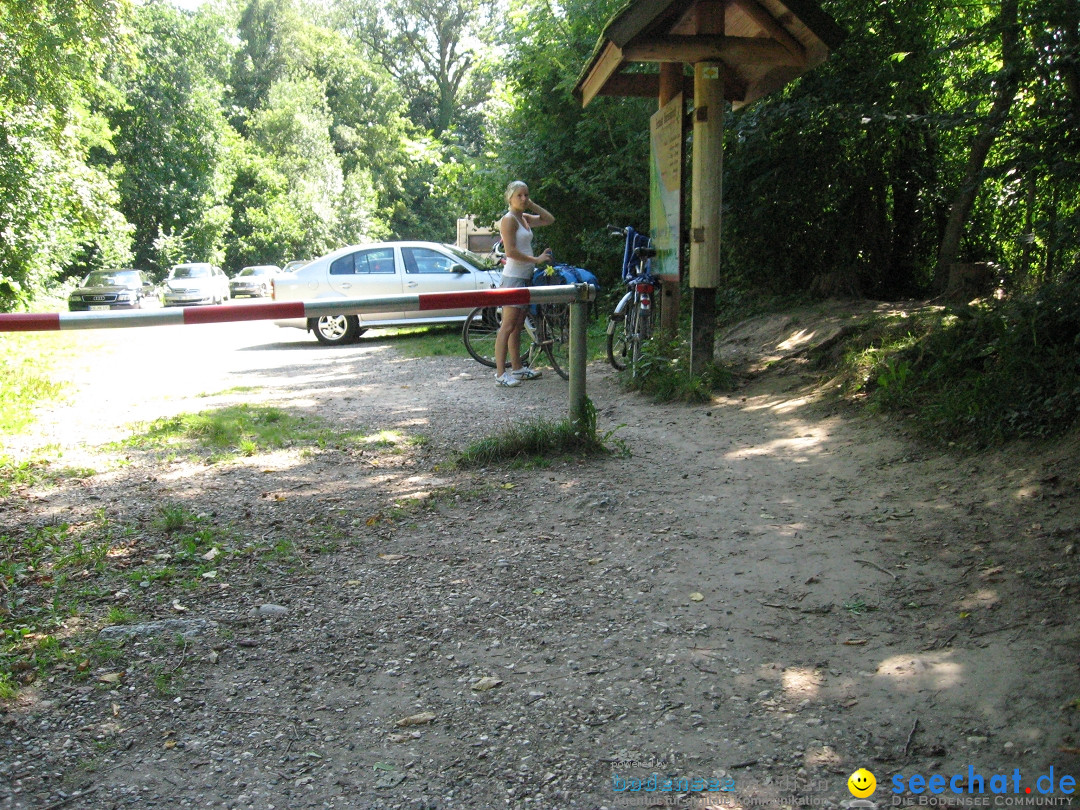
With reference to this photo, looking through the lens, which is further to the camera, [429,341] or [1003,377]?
[429,341]

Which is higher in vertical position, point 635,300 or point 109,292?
point 109,292

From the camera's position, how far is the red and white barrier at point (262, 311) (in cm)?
431

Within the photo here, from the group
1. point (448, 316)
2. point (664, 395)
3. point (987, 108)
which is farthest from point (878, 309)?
point (448, 316)

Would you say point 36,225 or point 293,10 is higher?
point 293,10

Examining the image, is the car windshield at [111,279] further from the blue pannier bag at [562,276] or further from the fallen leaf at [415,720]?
the fallen leaf at [415,720]

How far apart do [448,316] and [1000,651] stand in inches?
491

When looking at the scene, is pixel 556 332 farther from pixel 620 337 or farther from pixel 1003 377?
pixel 1003 377

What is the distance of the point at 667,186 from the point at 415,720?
20.8ft

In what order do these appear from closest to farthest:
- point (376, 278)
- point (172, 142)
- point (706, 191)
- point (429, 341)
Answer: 1. point (706, 191)
2. point (429, 341)
3. point (376, 278)
4. point (172, 142)

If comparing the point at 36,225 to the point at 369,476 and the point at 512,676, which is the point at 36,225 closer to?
the point at 369,476

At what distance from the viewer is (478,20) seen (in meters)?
57.7

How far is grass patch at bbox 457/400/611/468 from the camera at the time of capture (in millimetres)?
5723

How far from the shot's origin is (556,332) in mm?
9578

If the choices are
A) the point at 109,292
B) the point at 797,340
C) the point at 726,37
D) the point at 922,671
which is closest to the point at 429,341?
the point at 797,340
